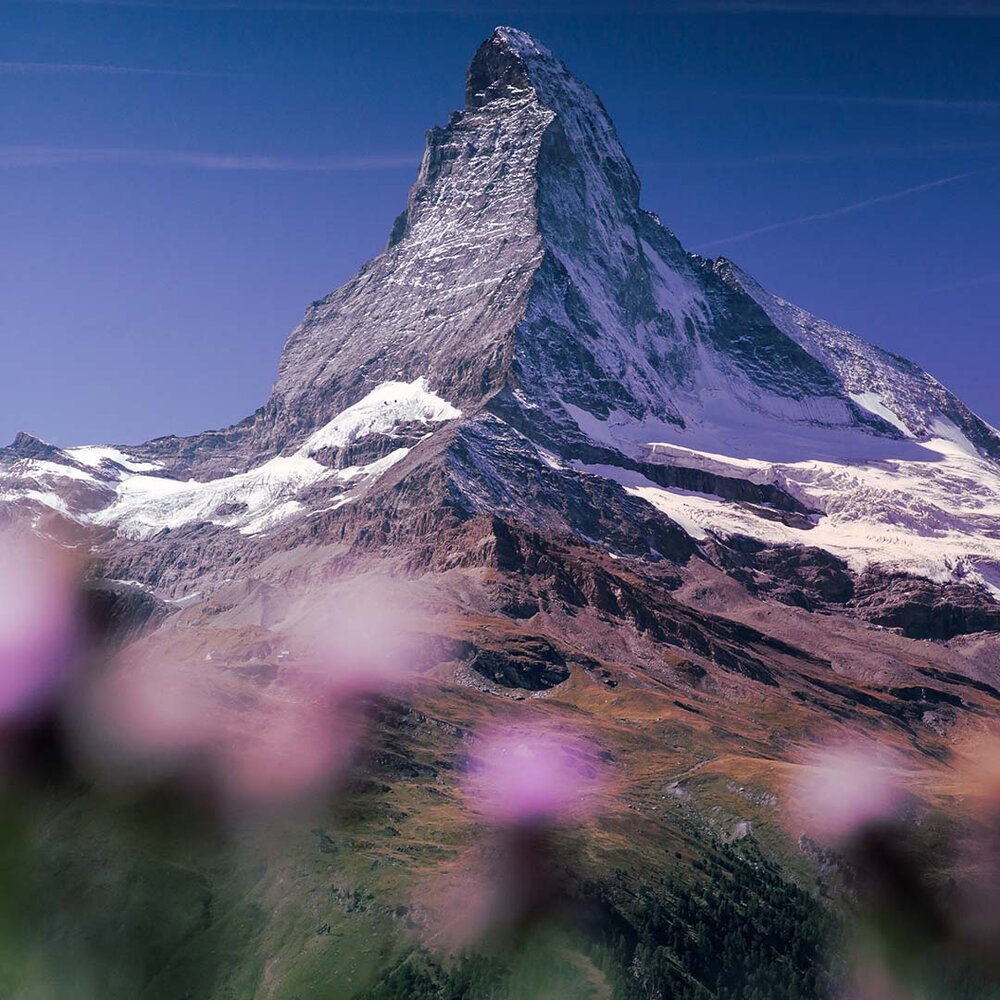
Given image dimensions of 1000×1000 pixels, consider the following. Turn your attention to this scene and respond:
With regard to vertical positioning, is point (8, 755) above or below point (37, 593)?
below

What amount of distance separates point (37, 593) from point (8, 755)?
23.3m

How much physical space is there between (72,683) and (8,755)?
13.3m

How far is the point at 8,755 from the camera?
199875 mm

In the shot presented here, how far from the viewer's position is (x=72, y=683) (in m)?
199

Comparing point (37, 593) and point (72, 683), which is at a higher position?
point (37, 593)

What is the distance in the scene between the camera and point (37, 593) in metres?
196

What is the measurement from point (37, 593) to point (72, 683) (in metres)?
13.4
